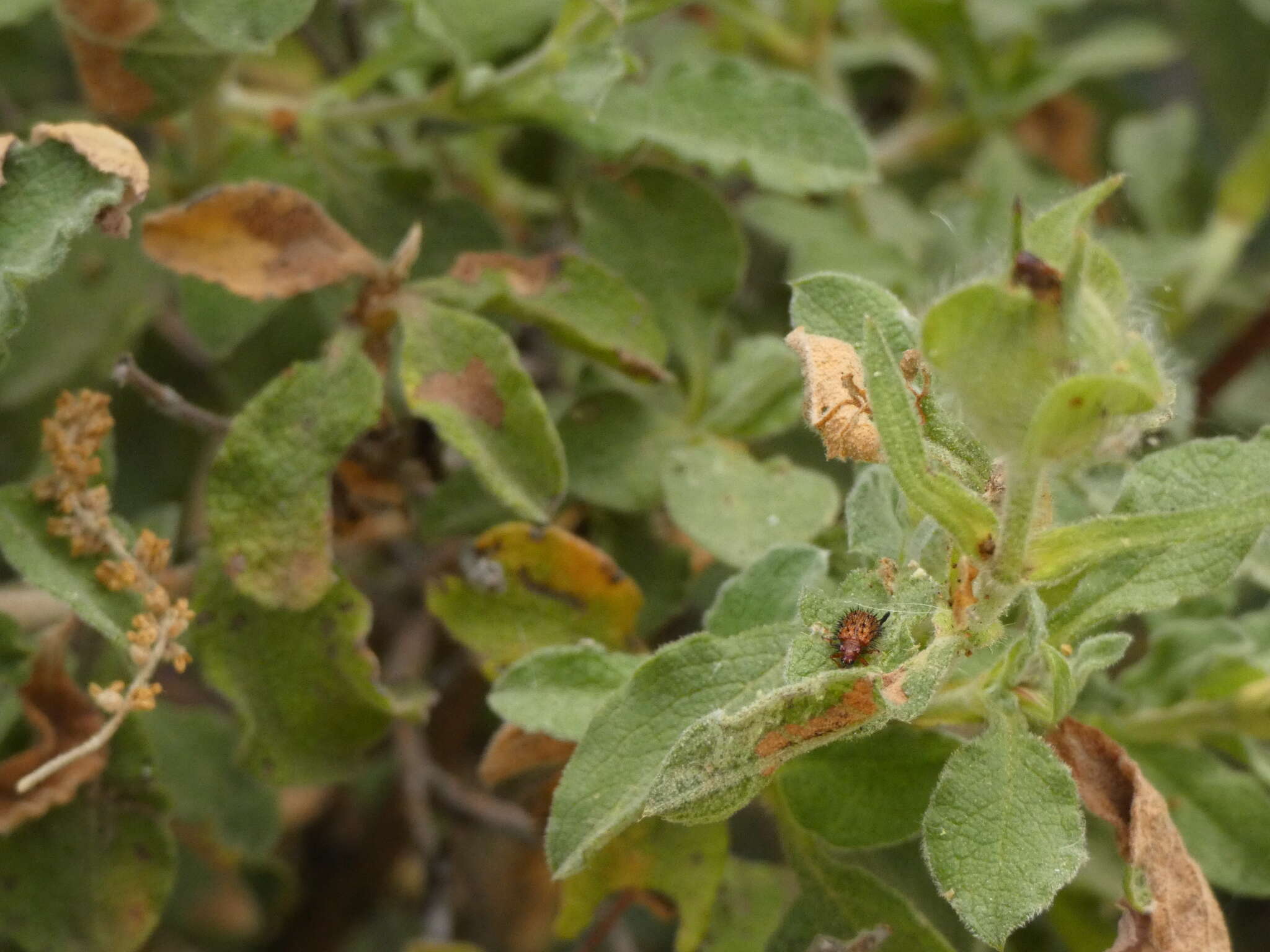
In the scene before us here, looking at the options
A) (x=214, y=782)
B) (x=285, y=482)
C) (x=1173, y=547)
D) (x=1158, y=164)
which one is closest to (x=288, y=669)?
(x=285, y=482)

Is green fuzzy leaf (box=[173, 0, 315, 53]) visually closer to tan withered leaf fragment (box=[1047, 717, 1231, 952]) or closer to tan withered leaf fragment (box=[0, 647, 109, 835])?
tan withered leaf fragment (box=[0, 647, 109, 835])

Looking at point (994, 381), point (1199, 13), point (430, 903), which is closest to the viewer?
point (994, 381)

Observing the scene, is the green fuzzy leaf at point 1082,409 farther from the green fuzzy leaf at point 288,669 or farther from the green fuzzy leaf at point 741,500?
the green fuzzy leaf at point 288,669

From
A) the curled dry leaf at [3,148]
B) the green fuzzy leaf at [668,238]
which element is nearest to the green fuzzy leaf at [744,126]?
the green fuzzy leaf at [668,238]

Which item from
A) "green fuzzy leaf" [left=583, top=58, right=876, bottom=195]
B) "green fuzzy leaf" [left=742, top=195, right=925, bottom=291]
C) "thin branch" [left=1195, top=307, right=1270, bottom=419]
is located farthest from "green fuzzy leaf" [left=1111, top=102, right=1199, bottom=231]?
"green fuzzy leaf" [left=583, top=58, right=876, bottom=195]

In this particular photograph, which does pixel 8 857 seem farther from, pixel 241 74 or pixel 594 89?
pixel 241 74

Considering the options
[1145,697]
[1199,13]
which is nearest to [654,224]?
[1145,697]
